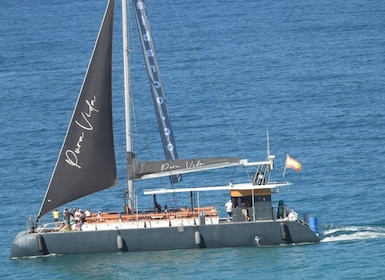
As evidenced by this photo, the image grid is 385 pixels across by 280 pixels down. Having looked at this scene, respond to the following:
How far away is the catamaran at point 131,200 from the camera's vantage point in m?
83.4

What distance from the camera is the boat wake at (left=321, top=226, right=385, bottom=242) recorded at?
84688 mm

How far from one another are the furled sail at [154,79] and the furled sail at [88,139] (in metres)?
1.97

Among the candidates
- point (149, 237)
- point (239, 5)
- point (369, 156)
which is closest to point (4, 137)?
point (369, 156)

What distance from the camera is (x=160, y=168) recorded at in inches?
3356

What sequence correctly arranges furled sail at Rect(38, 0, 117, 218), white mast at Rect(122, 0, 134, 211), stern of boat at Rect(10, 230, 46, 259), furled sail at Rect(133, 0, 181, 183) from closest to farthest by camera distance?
white mast at Rect(122, 0, 134, 211)
stern of boat at Rect(10, 230, 46, 259)
furled sail at Rect(38, 0, 117, 218)
furled sail at Rect(133, 0, 181, 183)

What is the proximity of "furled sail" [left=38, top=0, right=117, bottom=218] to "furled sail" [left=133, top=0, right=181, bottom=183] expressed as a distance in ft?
6.45

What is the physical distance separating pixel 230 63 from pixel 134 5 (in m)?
57.5

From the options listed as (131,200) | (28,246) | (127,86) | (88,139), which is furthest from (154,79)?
(28,246)

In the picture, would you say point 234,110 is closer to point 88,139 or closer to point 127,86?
point 88,139

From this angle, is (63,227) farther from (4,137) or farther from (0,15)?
(0,15)

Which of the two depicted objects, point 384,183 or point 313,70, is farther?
point 313,70

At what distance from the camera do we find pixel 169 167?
3356 inches

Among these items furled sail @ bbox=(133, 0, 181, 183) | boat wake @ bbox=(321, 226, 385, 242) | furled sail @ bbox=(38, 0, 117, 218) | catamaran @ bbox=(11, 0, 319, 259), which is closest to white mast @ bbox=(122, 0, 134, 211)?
catamaran @ bbox=(11, 0, 319, 259)

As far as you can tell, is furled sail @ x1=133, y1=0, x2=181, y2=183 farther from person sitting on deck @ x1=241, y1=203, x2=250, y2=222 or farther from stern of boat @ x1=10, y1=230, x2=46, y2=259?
stern of boat @ x1=10, y1=230, x2=46, y2=259
